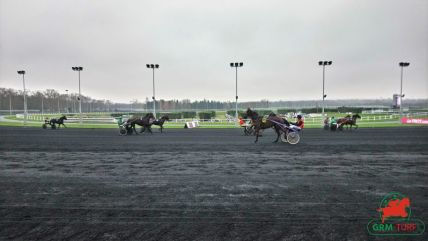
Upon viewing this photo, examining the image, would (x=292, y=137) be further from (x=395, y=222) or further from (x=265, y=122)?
(x=395, y=222)

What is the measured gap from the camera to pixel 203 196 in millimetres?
5441

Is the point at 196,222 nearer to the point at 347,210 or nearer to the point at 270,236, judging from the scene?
the point at 270,236

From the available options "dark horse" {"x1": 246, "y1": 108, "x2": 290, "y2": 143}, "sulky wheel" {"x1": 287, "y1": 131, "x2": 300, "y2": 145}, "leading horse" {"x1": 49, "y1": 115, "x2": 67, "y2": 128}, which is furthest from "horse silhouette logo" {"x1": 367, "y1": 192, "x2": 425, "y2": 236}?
"leading horse" {"x1": 49, "y1": 115, "x2": 67, "y2": 128}

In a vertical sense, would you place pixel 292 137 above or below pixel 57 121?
below

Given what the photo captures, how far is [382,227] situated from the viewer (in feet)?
13.1

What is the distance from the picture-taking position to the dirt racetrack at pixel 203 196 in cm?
390

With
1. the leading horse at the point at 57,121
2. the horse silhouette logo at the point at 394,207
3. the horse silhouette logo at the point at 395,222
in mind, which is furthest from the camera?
the leading horse at the point at 57,121

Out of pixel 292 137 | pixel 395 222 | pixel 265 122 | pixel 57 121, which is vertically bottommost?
pixel 395 222

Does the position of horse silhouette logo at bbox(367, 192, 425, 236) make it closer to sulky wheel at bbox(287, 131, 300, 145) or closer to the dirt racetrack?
the dirt racetrack

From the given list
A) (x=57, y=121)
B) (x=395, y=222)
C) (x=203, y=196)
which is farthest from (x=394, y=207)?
(x=57, y=121)

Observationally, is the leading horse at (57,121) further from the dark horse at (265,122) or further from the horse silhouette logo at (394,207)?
the horse silhouette logo at (394,207)

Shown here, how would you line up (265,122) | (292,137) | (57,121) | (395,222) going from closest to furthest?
(395,222) → (292,137) → (265,122) → (57,121)

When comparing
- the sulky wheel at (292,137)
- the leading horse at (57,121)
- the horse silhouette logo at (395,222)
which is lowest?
the horse silhouette logo at (395,222)

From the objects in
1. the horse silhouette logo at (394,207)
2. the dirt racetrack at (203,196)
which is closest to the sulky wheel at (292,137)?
the dirt racetrack at (203,196)
